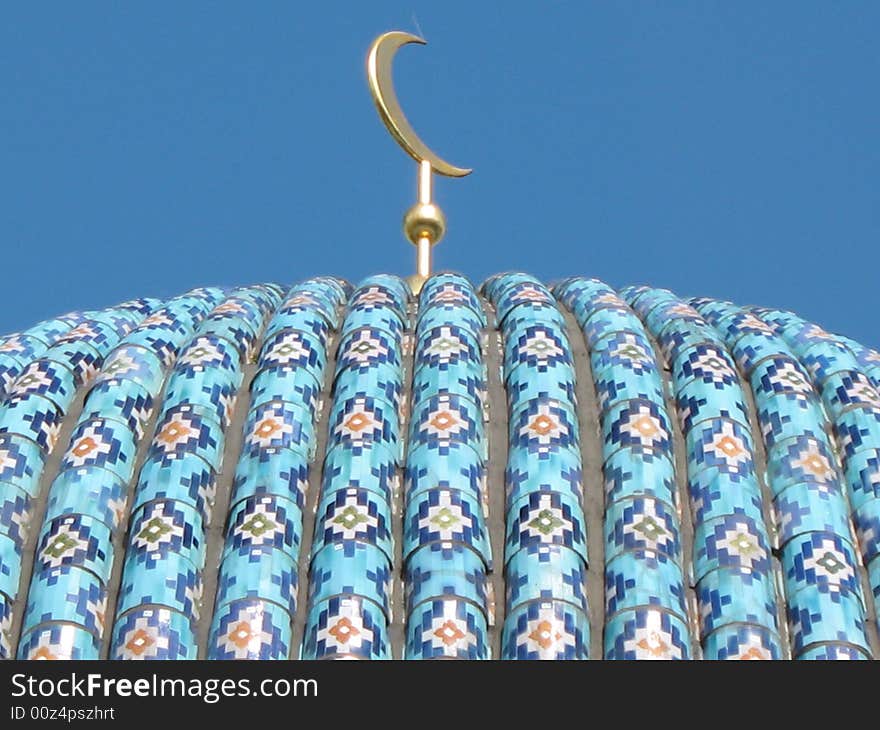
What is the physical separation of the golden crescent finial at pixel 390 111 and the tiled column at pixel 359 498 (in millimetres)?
3541

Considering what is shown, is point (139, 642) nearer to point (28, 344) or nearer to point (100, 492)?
point (100, 492)

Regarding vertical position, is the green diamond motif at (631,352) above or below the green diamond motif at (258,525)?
above

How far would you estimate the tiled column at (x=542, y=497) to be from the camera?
14.9 metres

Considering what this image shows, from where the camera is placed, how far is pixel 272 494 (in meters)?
15.9

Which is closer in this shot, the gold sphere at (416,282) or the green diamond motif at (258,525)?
the green diamond motif at (258,525)

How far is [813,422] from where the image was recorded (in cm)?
1703

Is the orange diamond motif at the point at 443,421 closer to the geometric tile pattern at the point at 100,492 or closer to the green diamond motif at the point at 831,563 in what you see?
the geometric tile pattern at the point at 100,492

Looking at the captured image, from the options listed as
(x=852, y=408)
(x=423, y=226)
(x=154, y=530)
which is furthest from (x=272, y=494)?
(x=423, y=226)

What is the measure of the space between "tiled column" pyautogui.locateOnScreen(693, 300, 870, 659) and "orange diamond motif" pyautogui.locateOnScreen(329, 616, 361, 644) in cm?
248

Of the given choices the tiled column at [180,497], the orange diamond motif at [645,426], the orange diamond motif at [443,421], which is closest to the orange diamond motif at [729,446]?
the orange diamond motif at [645,426]

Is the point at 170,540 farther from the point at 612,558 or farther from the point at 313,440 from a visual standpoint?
the point at 612,558

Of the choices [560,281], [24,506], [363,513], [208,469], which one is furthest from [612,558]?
[560,281]

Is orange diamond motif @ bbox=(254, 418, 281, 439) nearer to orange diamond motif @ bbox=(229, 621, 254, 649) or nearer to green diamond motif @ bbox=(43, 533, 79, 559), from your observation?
green diamond motif @ bbox=(43, 533, 79, 559)
